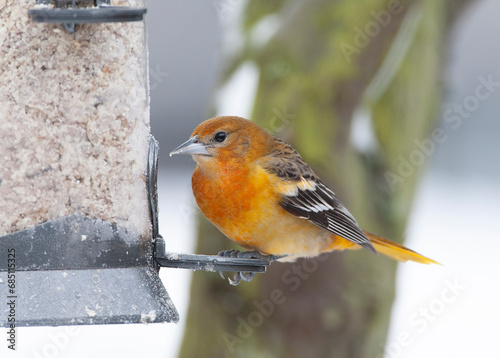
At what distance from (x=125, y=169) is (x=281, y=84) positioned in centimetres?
259

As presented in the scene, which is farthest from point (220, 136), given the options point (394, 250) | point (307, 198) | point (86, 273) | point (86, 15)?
point (394, 250)

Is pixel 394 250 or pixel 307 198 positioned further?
pixel 394 250

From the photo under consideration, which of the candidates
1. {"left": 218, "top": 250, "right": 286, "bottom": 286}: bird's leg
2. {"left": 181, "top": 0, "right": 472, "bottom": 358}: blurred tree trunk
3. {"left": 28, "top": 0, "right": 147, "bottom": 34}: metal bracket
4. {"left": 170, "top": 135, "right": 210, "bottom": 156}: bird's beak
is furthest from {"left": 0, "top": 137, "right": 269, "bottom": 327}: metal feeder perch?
{"left": 181, "top": 0, "right": 472, "bottom": 358}: blurred tree trunk

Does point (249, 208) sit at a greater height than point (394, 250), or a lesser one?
greater

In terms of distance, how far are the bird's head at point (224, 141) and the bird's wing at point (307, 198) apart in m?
0.16

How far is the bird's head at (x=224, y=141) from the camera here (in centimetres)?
466

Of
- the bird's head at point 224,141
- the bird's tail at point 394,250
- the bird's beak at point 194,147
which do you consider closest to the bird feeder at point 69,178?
the bird's beak at point 194,147

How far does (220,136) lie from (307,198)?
0.77 m

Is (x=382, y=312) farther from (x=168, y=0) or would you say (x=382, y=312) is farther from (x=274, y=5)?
(x=168, y=0)

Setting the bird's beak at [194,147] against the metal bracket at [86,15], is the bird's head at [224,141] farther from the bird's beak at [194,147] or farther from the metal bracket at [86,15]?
the metal bracket at [86,15]

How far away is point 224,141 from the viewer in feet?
15.7

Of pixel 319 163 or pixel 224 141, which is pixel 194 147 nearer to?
pixel 224 141

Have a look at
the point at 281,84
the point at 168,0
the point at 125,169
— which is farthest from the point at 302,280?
the point at 168,0

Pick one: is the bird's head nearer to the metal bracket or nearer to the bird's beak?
the bird's beak
